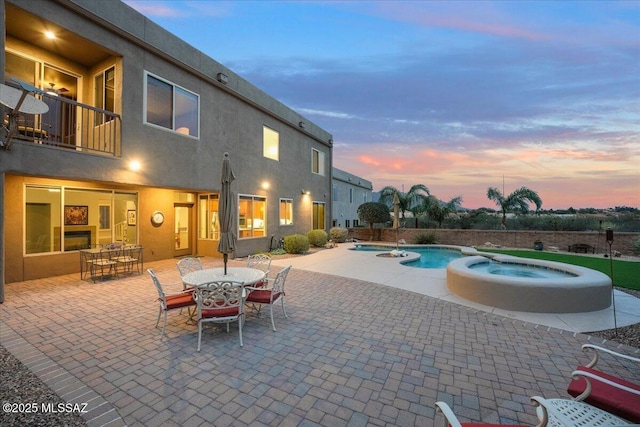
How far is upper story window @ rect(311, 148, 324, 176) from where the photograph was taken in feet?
62.1

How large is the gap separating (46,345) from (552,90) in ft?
60.2

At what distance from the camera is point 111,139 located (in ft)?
26.2

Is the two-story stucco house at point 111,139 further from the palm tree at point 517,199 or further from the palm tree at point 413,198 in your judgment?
the palm tree at point 517,199

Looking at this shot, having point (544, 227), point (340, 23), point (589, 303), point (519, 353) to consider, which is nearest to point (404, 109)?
point (340, 23)

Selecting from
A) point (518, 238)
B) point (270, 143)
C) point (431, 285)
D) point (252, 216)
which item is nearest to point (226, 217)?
point (431, 285)

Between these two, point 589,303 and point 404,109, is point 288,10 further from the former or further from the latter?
point 589,303

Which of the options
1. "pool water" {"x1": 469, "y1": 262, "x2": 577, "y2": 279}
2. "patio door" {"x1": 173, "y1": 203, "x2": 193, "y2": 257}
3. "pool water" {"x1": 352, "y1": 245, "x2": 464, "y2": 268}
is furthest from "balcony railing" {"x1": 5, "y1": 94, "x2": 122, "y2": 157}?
"pool water" {"x1": 469, "y1": 262, "x2": 577, "y2": 279}

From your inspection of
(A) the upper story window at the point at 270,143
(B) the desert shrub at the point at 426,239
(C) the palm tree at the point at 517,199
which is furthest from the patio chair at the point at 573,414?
(C) the palm tree at the point at 517,199

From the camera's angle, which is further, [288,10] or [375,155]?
[375,155]

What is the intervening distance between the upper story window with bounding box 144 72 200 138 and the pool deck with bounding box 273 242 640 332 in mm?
6230

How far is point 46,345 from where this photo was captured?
386 cm

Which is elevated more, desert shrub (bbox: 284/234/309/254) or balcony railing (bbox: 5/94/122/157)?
balcony railing (bbox: 5/94/122/157)

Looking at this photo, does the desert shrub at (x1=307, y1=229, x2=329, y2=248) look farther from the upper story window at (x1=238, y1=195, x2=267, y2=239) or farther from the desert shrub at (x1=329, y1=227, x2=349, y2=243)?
the upper story window at (x1=238, y1=195, x2=267, y2=239)

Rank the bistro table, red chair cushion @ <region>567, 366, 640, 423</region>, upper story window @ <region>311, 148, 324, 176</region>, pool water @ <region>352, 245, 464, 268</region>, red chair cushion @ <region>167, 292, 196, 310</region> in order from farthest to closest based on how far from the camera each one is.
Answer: upper story window @ <region>311, 148, 324, 176</region> < pool water @ <region>352, 245, 464, 268</region> < the bistro table < red chair cushion @ <region>167, 292, 196, 310</region> < red chair cushion @ <region>567, 366, 640, 423</region>
